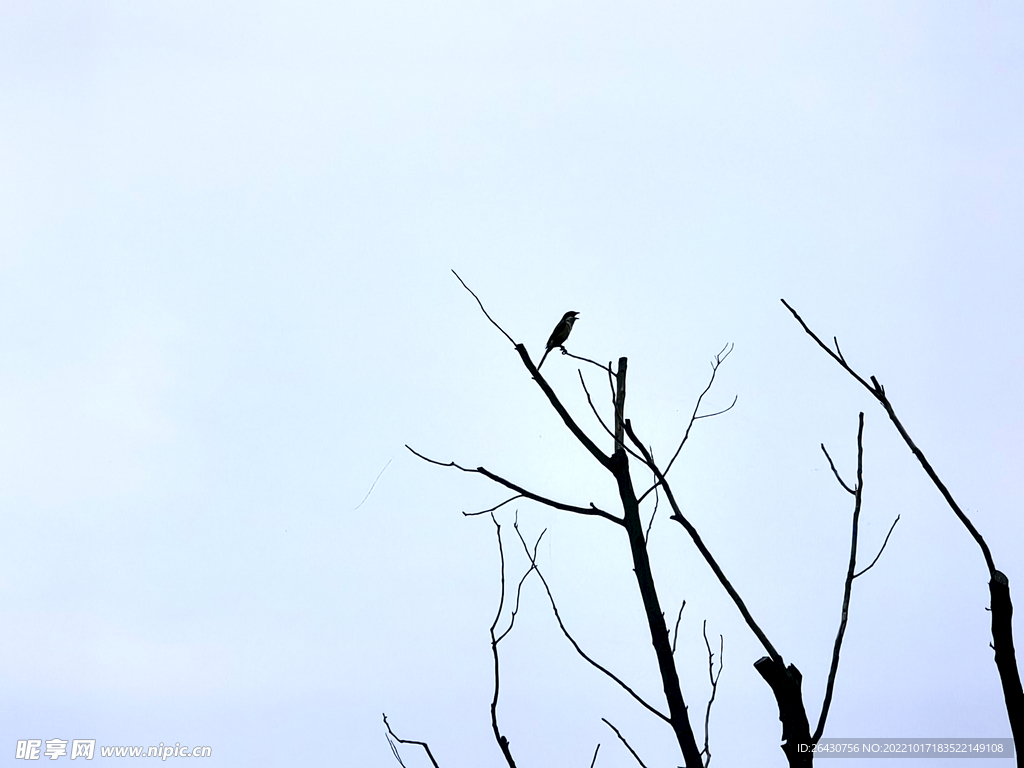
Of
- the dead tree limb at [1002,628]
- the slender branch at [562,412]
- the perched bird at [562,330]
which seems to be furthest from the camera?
the perched bird at [562,330]

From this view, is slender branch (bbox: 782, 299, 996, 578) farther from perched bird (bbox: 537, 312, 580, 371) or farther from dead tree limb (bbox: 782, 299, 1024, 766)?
perched bird (bbox: 537, 312, 580, 371)

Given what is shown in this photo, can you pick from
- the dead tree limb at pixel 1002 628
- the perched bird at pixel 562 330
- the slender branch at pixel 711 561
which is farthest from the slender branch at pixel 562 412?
the perched bird at pixel 562 330

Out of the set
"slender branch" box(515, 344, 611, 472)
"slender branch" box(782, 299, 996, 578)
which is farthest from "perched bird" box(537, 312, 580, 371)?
"slender branch" box(782, 299, 996, 578)

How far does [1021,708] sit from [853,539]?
26.6 inches

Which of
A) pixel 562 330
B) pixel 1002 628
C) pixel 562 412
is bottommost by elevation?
pixel 1002 628

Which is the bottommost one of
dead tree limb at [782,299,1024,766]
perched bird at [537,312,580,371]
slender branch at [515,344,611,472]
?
dead tree limb at [782,299,1024,766]

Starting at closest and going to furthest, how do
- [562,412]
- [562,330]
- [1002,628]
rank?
[1002,628] < [562,412] < [562,330]

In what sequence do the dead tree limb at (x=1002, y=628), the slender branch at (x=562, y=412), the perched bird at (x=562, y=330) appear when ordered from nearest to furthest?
the dead tree limb at (x=1002, y=628), the slender branch at (x=562, y=412), the perched bird at (x=562, y=330)

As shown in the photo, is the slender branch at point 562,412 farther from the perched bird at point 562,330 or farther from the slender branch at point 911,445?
the perched bird at point 562,330

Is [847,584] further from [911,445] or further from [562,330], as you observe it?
[562,330]

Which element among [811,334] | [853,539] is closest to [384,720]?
[853,539]

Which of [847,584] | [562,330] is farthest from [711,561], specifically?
[562,330]

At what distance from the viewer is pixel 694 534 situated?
2240mm

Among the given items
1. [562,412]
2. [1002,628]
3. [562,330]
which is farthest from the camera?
[562,330]
